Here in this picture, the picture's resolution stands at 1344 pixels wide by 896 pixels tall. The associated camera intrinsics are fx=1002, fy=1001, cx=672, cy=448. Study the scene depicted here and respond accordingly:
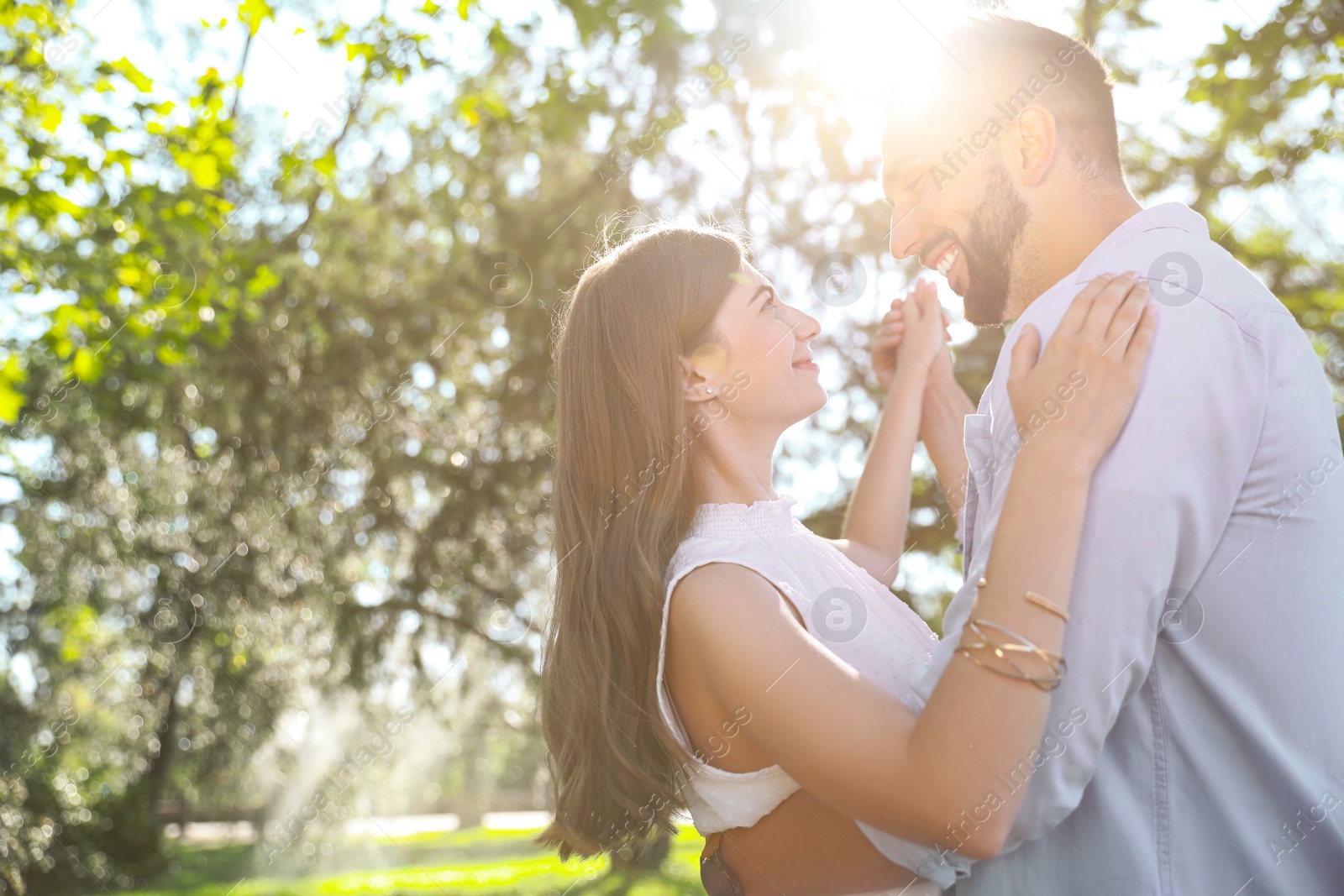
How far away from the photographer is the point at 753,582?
1.98m

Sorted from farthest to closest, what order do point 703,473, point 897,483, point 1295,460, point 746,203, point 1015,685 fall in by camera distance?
point 746,203 < point 897,483 < point 703,473 < point 1295,460 < point 1015,685

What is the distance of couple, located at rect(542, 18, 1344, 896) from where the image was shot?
1592 mm

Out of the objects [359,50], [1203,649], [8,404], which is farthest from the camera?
[359,50]

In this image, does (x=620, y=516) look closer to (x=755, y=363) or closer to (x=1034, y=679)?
(x=755, y=363)

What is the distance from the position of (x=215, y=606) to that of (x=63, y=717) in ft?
10.9

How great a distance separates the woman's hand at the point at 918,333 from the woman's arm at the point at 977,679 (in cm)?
109

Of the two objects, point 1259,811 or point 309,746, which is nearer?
point 1259,811

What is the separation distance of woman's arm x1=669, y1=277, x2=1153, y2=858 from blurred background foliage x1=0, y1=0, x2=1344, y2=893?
16.8 feet

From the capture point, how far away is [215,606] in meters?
11.1

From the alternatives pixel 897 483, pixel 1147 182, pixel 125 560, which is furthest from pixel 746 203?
pixel 125 560

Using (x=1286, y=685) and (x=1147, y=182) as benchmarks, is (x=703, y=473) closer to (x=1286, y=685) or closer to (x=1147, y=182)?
(x=1286, y=685)

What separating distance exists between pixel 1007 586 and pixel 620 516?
96 centimetres

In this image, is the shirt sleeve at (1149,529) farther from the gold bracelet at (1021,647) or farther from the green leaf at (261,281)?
the green leaf at (261,281)

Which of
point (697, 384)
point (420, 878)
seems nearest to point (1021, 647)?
point (697, 384)
